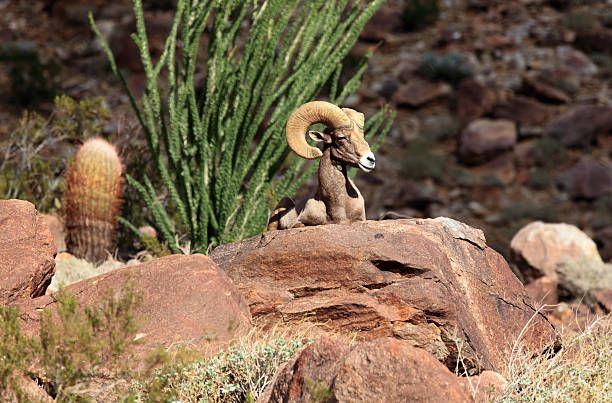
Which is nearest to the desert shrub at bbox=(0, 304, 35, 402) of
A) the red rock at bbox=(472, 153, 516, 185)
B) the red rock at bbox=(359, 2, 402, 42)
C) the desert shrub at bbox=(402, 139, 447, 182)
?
the desert shrub at bbox=(402, 139, 447, 182)

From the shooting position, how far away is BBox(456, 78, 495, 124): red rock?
15.4 metres

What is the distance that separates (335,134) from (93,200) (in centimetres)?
302

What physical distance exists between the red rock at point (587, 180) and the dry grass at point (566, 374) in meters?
10.00

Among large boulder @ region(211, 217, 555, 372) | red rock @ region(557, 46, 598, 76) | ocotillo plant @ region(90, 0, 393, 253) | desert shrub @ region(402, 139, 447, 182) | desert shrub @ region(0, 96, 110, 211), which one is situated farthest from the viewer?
red rock @ region(557, 46, 598, 76)

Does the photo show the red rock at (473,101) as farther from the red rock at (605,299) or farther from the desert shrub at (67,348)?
the desert shrub at (67,348)

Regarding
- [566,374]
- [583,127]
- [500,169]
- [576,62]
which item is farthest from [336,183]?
[576,62]

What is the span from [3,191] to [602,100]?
1292 centimetres

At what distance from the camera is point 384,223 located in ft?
15.0

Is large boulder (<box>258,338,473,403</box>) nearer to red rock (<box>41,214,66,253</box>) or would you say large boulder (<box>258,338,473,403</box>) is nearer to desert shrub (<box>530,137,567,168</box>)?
red rock (<box>41,214,66,253</box>)

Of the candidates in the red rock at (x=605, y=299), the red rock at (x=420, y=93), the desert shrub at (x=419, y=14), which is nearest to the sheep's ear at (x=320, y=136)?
the red rock at (x=605, y=299)

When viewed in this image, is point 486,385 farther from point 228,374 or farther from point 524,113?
point 524,113

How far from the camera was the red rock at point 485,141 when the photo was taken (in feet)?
48.1

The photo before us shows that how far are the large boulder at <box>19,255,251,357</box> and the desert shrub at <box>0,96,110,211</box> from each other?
11.8ft

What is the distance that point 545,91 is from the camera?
15.6m
